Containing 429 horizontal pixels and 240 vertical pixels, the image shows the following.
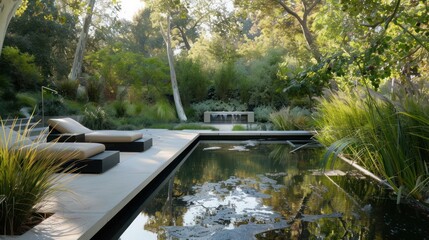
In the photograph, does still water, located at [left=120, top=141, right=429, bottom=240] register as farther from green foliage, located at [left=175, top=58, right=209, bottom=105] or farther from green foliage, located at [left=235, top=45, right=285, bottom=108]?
green foliage, located at [left=175, top=58, right=209, bottom=105]

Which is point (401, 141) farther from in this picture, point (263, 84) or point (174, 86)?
point (174, 86)

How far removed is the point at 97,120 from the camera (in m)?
11.5

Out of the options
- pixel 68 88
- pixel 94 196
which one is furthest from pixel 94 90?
pixel 94 196

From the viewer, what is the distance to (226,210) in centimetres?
422

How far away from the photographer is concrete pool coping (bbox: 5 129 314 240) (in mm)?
2805

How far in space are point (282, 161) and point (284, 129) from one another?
4473 mm

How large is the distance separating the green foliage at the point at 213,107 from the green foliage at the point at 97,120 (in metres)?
4.94

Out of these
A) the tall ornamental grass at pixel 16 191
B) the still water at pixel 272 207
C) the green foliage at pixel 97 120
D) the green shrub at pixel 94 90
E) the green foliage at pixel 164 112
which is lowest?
the still water at pixel 272 207

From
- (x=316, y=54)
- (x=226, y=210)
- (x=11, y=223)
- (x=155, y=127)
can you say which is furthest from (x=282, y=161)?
(x=316, y=54)

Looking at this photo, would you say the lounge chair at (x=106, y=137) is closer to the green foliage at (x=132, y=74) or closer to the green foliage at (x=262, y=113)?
the green foliage at (x=262, y=113)

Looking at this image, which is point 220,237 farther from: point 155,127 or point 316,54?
point 316,54

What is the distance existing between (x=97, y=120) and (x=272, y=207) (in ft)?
27.1

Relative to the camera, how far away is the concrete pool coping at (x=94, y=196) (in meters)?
2.80

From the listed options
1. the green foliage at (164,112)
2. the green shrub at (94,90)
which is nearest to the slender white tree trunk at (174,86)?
the green foliage at (164,112)
